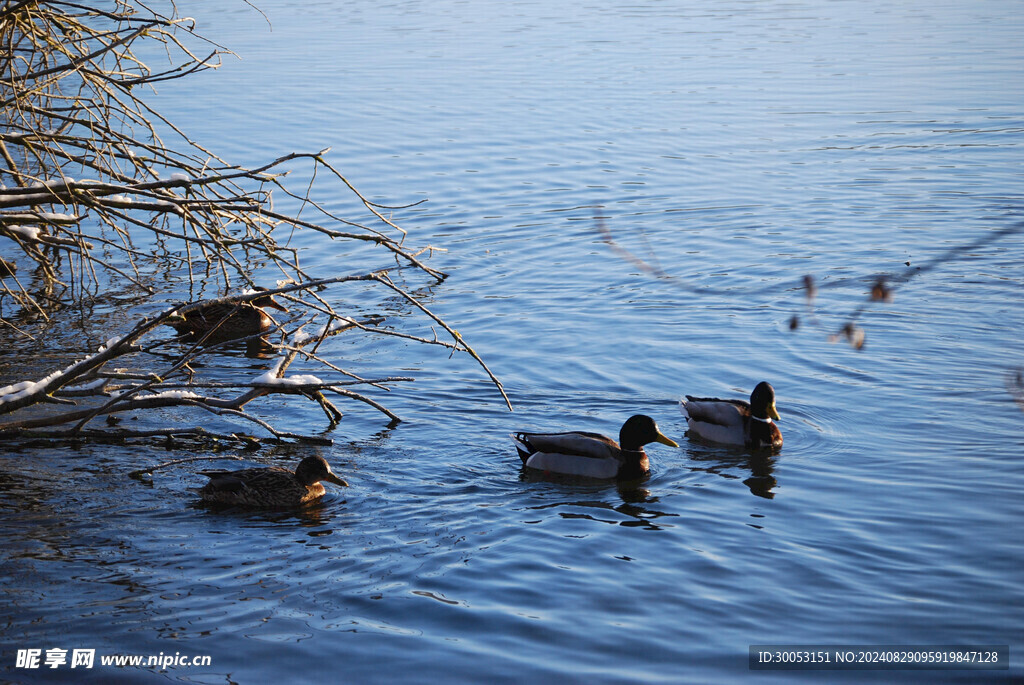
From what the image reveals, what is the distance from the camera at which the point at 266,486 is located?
295 inches

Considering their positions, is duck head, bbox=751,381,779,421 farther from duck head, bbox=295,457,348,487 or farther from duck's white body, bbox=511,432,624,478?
duck head, bbox=295,457,348,487

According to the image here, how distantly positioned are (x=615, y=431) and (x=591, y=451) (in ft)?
2.81

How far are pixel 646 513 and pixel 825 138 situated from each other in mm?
12341

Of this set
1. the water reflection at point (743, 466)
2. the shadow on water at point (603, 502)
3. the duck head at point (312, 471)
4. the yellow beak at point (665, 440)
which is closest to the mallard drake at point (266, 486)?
the duck head at point (312, 471)

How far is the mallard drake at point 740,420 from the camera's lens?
862 centimetres

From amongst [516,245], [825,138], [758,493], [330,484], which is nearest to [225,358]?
[330,484]

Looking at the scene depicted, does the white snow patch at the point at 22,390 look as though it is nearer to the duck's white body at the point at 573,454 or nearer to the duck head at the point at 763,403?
the duck's white body at the point at 573,454

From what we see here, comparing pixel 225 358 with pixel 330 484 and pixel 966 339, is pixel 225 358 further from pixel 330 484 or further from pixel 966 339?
pixel 966 339

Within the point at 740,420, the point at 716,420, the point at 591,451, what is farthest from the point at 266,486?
the point at 740,420

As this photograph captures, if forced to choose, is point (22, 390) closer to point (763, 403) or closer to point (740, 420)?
point (740, 420)

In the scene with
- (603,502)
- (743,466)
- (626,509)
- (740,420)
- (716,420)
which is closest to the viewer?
(626,509)

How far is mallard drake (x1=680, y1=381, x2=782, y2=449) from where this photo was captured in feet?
28.3

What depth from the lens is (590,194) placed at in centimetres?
1606

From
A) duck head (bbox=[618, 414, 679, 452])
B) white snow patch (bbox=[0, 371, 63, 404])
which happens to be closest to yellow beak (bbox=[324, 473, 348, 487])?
white snow patch (bbox=[0, 371, 63, 404])
